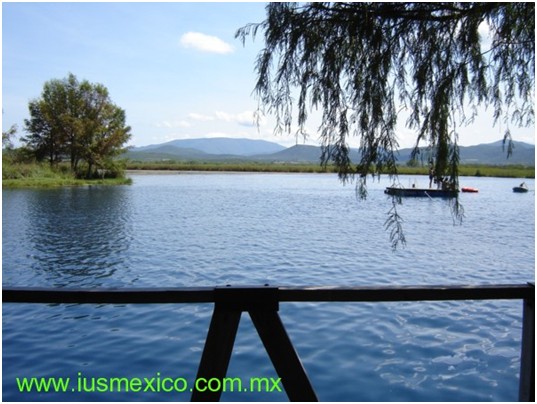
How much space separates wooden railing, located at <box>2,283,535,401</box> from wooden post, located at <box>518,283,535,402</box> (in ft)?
0.76

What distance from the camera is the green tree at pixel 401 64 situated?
2.79 m

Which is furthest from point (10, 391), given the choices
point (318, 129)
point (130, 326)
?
point (318, 129)

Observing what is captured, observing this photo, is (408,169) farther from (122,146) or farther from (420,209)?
(122,146)

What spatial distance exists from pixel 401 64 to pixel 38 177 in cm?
3930

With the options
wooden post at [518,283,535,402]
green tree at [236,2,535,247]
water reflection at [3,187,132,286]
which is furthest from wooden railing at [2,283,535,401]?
water reflection at [3,187,132,286]

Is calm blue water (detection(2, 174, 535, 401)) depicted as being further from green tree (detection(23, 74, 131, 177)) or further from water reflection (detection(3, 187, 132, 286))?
green tree (detection(23, 74, 131, 177))

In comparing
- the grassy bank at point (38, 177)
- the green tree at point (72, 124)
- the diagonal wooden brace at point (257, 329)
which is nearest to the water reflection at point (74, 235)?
the grassy bank at point (38, 177)

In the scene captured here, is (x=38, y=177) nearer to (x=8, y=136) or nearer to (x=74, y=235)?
(x=8, y=136)

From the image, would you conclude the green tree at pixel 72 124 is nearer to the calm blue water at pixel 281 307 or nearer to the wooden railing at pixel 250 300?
the calm blue water at pixel 281 307

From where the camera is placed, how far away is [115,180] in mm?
42156

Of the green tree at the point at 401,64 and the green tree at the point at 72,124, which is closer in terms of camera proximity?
the green tree at the point at 401,64

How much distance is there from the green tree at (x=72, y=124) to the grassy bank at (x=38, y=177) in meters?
1.56

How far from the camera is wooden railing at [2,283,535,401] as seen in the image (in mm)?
1599

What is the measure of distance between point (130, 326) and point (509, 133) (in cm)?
644
